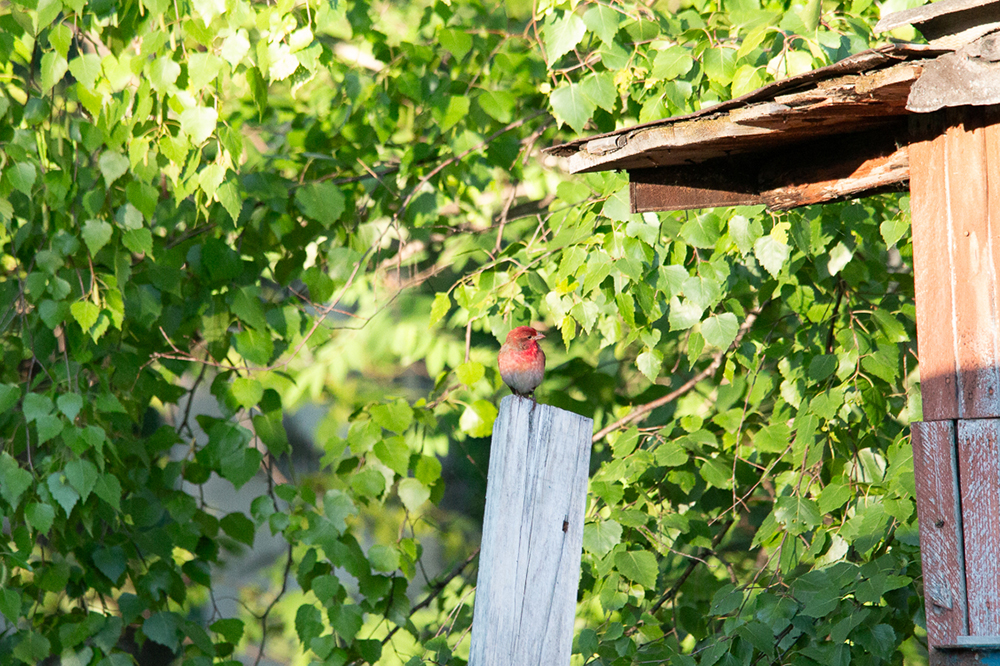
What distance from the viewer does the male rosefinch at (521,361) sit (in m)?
3.36

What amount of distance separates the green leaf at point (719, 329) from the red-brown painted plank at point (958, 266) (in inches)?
40.0

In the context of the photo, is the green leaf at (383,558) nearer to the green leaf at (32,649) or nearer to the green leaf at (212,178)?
the green leaf at (32,649)

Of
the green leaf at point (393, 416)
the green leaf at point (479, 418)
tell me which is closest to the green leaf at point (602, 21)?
the green leaf at point (479, 418)

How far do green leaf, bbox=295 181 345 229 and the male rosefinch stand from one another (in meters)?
0.83

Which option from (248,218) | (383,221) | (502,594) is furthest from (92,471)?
(502,594)

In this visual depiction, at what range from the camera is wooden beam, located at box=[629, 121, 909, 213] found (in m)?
2.31

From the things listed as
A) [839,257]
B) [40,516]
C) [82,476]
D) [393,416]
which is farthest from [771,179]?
[40,516]

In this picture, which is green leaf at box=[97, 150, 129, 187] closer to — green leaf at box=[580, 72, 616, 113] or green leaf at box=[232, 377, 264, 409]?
green leaf at box=[232, 377, 264, 409]

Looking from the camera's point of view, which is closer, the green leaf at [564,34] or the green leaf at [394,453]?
the green leaf at [564,34]

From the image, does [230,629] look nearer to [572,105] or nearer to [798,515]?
[798,515]

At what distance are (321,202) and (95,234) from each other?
2.67 feet

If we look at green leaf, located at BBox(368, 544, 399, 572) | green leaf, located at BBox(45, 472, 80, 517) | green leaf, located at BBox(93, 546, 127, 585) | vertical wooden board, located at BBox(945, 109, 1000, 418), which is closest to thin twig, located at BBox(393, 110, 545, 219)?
green leaf, located at BBox(368, 544, 399, 572)

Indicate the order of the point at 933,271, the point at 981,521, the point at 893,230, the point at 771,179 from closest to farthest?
1. the point at 981,521
2. the point at 933,271
3. the point at 771,179
4. the point at 893,230

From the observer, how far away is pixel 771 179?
2.50 meters
